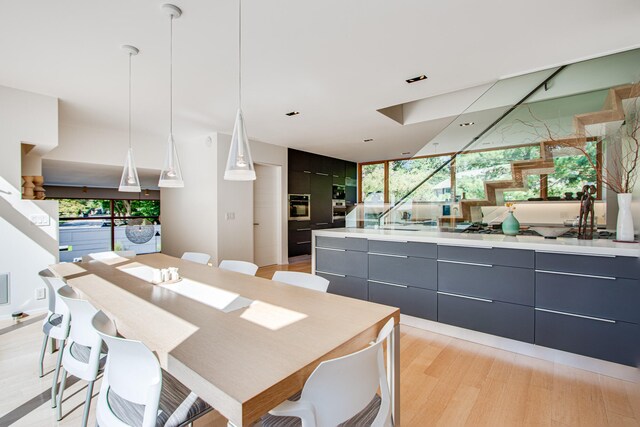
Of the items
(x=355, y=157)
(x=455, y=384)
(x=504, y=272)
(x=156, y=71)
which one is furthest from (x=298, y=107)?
(x=355, y=157)

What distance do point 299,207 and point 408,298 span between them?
393cm

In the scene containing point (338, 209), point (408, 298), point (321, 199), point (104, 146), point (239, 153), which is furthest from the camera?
point (338, 209)

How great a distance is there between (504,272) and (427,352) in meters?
0.91

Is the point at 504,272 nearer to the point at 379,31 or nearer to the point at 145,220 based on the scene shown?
the point at 379,31

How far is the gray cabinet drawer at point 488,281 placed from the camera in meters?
2.30

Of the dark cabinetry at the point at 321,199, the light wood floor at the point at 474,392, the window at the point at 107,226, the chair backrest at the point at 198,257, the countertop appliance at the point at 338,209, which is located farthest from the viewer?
the countertop appliance at the point at 338,209

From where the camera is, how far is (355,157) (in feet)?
24.8

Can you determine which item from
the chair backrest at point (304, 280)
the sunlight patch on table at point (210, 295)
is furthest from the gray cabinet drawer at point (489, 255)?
the sunlight patch on table at point (210, 295)

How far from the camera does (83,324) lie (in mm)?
1447

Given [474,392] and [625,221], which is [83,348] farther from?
[625,221]

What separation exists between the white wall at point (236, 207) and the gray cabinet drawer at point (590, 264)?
4.39m

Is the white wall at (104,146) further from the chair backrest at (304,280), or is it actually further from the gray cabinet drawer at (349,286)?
the chair backrest at (304,280)

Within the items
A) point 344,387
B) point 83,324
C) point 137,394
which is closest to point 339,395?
point 344,387

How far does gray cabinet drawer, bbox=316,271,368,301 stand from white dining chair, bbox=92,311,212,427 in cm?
228
